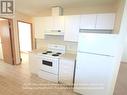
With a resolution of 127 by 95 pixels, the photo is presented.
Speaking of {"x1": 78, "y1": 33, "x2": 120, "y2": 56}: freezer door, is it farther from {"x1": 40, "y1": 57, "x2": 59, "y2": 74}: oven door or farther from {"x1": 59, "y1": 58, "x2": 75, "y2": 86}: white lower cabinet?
{"x1": 40, "y1": 57, "x2": 59, "y2": 74}: oven door

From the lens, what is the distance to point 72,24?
2.56 meters

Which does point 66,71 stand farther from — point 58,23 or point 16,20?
point 16,20

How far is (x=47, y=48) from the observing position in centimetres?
338

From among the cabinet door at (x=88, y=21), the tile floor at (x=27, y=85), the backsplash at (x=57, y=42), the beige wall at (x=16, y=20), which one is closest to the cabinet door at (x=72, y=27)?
the cabinet door at (x=88, y=21)

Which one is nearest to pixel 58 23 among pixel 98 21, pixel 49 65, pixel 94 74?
pixel 98 21

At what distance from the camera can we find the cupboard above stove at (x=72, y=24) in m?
2.22

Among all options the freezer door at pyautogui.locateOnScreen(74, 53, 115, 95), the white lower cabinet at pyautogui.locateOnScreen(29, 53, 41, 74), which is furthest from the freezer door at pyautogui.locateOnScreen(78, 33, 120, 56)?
the white lower cabinet at pyautogui.locateOnScreen(29, 53, 41, 74)

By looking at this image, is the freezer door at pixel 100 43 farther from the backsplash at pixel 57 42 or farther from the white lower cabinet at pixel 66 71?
the backsplash at pixel 57 42

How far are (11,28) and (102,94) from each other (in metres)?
3.73

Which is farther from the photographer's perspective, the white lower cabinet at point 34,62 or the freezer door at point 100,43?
Answer: the white lower cabinet at point 34,62

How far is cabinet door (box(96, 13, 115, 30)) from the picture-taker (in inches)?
85.2

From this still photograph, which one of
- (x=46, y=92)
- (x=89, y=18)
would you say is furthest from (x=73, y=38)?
(x=46, y=92)

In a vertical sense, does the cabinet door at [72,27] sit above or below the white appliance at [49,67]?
above

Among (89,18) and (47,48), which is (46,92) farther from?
(89,18)
